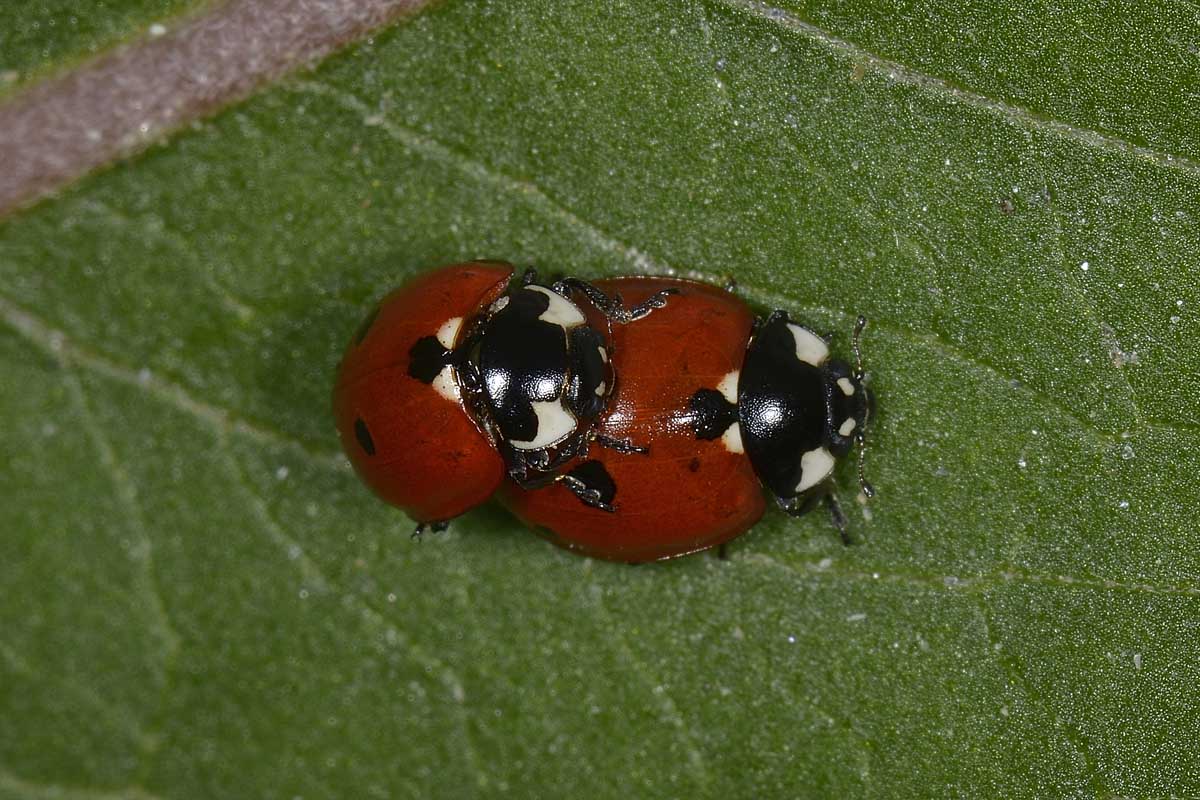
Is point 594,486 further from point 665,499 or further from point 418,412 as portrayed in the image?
point 418,412

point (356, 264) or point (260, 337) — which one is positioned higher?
point (356, 264)

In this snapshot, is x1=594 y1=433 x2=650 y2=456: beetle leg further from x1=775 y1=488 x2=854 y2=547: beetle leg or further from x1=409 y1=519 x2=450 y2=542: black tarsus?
x1=409 y1=519 x2=450 y2=542: black tarsus

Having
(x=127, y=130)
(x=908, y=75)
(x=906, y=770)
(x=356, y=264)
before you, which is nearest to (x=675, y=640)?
(x=906, y=770)

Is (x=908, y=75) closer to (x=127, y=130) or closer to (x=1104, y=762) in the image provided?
(x=1104, y=762)

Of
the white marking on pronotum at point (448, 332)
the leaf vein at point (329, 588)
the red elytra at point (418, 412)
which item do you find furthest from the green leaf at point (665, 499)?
the white marking on pronotum at point (448, 332)

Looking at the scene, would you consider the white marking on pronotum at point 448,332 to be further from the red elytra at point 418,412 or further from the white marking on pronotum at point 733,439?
the white marking on pronotum at point 733,439
